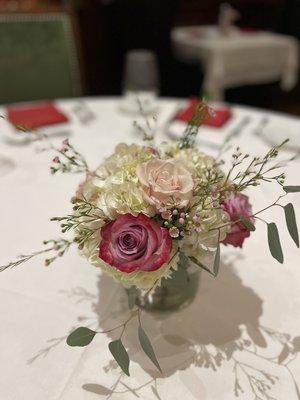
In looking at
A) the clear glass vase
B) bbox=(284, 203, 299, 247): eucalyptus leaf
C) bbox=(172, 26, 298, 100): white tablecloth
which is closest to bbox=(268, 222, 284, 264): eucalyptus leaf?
bbox=(284, 203, 299, 247): eucalyptus leaf

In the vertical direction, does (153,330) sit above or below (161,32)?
above

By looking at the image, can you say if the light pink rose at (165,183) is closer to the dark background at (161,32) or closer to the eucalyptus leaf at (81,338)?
the eucalyptus leaf at (81,338)

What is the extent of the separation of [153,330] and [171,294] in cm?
7

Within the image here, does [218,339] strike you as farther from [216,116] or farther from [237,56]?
[237,56]

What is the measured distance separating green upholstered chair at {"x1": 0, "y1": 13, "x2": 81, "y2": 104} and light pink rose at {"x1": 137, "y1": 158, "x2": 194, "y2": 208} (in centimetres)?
142

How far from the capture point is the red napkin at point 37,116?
1226mm

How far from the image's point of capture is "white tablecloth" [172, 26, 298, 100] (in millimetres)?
2930

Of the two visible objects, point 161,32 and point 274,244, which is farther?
point 161,32

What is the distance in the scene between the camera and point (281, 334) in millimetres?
609

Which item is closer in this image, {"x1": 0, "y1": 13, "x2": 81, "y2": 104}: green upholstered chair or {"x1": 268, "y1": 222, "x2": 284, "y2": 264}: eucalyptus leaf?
{"x1": 268, "y1": 222, "x2": 284, "y2": 264}: eucalyptus leaf

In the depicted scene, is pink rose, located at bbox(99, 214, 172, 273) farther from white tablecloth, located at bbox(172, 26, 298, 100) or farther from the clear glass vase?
white tablecloth, located at bbox(172, 26, 298, 100)

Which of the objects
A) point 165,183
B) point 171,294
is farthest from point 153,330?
point 165,183

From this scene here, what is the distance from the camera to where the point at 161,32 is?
3.12 meters

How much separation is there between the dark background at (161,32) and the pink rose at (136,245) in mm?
2395
